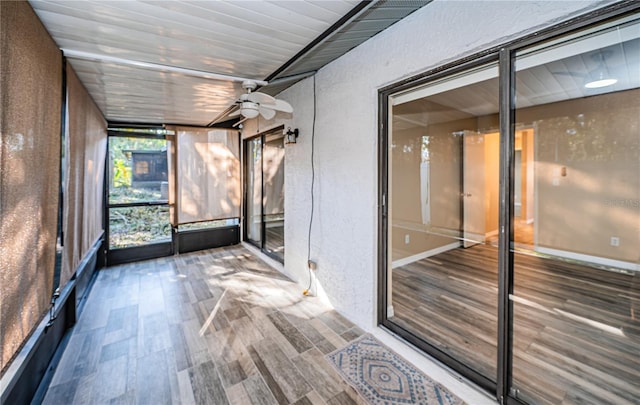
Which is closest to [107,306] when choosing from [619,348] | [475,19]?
[475,19]

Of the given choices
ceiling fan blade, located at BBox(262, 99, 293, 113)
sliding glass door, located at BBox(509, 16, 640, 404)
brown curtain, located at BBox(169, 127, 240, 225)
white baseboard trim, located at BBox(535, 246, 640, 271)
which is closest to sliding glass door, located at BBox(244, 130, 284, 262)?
brown curtain, located at BBox(169, 127, 240, 225)

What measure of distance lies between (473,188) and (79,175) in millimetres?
5454

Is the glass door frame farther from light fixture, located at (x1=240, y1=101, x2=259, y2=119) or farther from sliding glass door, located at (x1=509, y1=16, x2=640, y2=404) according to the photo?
sliding glass door, located at (x1=509, y1=16, x2=640, y2=404)

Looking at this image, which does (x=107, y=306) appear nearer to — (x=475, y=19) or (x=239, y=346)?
(x=239, y=346)

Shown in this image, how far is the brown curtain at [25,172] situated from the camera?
124cm

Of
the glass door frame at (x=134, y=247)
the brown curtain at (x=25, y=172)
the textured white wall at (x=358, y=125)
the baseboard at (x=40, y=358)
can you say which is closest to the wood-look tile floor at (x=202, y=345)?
the baseboard at (x=40, y=358)

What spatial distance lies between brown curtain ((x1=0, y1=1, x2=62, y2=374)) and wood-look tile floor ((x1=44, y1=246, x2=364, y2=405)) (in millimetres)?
581

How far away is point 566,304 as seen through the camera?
8.22 ft

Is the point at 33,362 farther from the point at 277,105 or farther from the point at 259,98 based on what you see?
the point at 277,105

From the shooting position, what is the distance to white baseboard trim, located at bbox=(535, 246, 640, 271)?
2.57 metres

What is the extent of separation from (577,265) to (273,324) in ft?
11.9

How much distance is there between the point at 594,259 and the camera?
3170mm

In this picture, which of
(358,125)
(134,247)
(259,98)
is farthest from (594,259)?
(134,247)

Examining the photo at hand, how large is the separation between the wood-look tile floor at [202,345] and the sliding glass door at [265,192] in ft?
2.79
